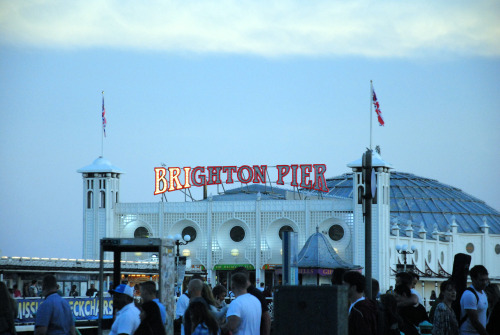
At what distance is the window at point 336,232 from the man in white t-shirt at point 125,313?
52.9 meters

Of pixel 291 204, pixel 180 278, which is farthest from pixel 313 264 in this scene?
pixel 291 204

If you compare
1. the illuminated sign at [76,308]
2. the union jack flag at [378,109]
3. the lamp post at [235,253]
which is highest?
the union jack flag at [378,109]

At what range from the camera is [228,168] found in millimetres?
69812

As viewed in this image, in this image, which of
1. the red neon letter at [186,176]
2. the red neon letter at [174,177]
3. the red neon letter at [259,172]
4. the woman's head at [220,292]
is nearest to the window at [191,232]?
the red neon letter at [174,177]

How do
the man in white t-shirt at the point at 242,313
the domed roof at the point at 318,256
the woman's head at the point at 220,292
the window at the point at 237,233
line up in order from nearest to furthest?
the man in white t-shirt at the point at 242,313 < the woman's head at the point at 220,292 < the domed roof at the point at 318,256 < the window at the point at 237,233

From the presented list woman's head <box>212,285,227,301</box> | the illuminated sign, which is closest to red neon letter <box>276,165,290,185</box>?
the illuminated sign

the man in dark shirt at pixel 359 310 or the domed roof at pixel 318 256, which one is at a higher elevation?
the domed roof at pixel 318 256

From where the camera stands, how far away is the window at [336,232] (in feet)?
214

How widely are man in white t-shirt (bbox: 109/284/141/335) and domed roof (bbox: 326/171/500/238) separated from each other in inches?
3116

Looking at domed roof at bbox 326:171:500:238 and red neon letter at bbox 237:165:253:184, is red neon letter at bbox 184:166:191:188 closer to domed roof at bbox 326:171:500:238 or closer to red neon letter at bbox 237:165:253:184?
red neon letter at bbox 237:165:253:184

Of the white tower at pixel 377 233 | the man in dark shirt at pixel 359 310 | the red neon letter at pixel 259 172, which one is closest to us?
the man in dark shirt at pixel 359 310

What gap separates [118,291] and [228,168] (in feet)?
187

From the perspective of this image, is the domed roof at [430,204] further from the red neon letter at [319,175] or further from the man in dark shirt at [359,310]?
the man in dark shirt at [359,310]

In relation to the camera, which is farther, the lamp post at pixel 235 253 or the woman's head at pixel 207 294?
the lamp post at pixel 235 253
